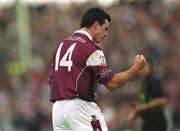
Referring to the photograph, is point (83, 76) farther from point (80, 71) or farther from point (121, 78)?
point (121, 78)

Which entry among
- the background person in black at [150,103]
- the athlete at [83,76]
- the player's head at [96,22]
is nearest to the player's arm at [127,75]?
the athlete at [83,76]

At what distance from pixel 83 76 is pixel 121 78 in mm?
419

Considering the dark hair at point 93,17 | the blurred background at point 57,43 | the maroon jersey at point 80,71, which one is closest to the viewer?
the maroon jersey at point 80,71

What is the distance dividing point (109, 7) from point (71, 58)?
14003 millimetres

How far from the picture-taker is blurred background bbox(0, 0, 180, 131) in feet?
63.7

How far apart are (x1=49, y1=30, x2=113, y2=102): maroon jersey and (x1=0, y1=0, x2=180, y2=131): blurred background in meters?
7.56

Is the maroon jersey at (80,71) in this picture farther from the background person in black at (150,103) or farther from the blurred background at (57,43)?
the blurred background at (57,43)

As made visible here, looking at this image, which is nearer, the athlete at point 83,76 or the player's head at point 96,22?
the athlete at point 83,76

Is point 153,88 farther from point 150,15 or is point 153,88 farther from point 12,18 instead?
point 12,18

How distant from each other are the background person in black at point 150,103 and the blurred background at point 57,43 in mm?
4016

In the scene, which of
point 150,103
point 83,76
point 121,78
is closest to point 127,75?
point 121,78

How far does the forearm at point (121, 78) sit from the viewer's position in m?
10.0

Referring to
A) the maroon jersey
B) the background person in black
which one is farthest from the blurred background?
the maroon jersey

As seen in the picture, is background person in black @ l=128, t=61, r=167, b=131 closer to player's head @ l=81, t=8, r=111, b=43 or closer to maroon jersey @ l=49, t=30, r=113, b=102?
player's head @ l=81, t=8, r=111, b=43
